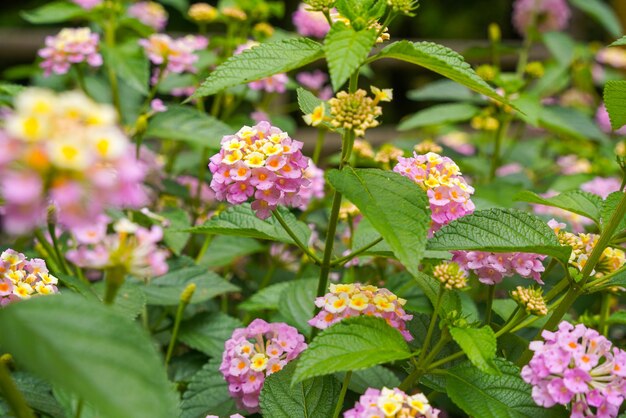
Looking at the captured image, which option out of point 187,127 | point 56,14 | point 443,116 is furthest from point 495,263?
point 56,14

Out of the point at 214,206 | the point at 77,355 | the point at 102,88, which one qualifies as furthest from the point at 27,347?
the point at 102,88

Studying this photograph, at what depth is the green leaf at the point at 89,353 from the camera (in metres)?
0.45

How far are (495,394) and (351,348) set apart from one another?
16 centimetres

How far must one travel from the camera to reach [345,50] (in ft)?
2.16

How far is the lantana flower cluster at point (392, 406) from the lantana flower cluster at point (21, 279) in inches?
12.9

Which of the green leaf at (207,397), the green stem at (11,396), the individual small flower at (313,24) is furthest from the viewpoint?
the individual small flower at (313,24)

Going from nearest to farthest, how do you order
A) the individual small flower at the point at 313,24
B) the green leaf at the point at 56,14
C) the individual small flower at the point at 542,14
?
the green leaf at the point at 56,14 < the individual small flower at the point at 313,24 < the individual small flower at the point at 542,14

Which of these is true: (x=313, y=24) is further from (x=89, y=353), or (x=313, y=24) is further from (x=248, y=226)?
(x=89, y=353)

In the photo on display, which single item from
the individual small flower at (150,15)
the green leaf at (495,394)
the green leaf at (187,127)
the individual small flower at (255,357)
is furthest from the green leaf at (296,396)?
the individual small flower at (150,15)

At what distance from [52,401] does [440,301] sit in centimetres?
45

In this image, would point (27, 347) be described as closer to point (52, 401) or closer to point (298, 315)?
point (52, 401)

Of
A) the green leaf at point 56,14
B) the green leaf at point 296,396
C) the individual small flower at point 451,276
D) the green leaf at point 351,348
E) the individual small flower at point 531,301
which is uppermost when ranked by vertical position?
the individual small flower at point 451,276

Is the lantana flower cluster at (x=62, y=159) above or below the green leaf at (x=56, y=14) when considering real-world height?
above

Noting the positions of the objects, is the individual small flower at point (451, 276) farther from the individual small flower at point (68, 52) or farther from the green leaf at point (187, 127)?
the individual small flower at point (68, 52)
